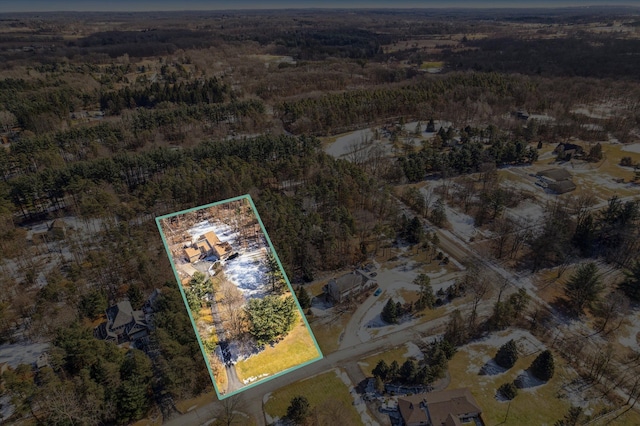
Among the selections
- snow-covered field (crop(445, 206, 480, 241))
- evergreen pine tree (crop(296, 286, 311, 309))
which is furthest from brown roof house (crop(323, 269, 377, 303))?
snow-covered field (crop(445, 206, 480, 241))

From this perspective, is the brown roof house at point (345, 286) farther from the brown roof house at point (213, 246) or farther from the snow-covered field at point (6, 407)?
the brown roof house at point (213, 246)

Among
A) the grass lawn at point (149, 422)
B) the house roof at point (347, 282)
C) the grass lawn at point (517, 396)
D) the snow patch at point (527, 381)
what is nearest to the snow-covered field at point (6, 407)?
the grass lawn at point (149, 422)

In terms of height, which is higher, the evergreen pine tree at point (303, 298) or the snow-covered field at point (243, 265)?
the snow-covered field at point (243, 265)

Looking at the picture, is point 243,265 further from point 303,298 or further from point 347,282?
point 347,282

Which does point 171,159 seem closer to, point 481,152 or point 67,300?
point 67,300

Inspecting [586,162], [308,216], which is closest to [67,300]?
[308,216]

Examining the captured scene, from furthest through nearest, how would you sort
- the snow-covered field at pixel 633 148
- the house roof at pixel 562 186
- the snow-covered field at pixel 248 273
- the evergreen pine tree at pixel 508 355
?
the snow-covered field at pixel 633 148, the house roof at pixel 562 186, the evergreen pine tree at pixel 508 355, the snow-covered field at pixel 248 273
